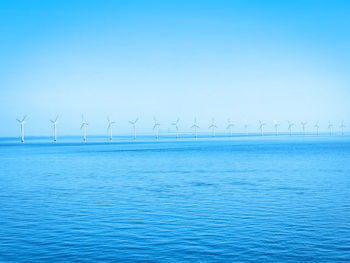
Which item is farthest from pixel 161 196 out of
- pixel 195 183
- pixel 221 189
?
pixel 195 183

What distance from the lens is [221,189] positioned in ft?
111

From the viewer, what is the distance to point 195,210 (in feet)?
80.8

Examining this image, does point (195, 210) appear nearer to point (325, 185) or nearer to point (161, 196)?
point (161, 196)

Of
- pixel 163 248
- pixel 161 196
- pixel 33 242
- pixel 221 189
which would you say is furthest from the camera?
pixel 221 189

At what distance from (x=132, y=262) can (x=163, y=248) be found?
6.47ft

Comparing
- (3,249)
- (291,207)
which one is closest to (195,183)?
(291,207)

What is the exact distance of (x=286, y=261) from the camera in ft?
48.8

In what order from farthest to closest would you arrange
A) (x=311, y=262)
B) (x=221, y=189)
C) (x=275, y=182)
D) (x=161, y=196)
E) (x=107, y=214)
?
(x=275, y=182) < (x=221, y=189) < (x=161, y=196) < (x=107, y=214) < (x=311, y=262)

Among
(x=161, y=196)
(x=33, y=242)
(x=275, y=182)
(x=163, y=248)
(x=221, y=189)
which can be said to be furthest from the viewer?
(x=275, y=182)

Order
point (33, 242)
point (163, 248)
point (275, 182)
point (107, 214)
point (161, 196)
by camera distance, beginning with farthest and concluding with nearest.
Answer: point (275, 182) → point (161, 196) → point (107, 214) → point (33, 242) → point (163, 248)

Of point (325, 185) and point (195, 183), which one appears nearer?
point (325, 185)

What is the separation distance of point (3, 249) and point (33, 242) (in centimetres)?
137

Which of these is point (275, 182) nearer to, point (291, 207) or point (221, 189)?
point (221, 189)

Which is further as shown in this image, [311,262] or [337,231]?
[337,231]
